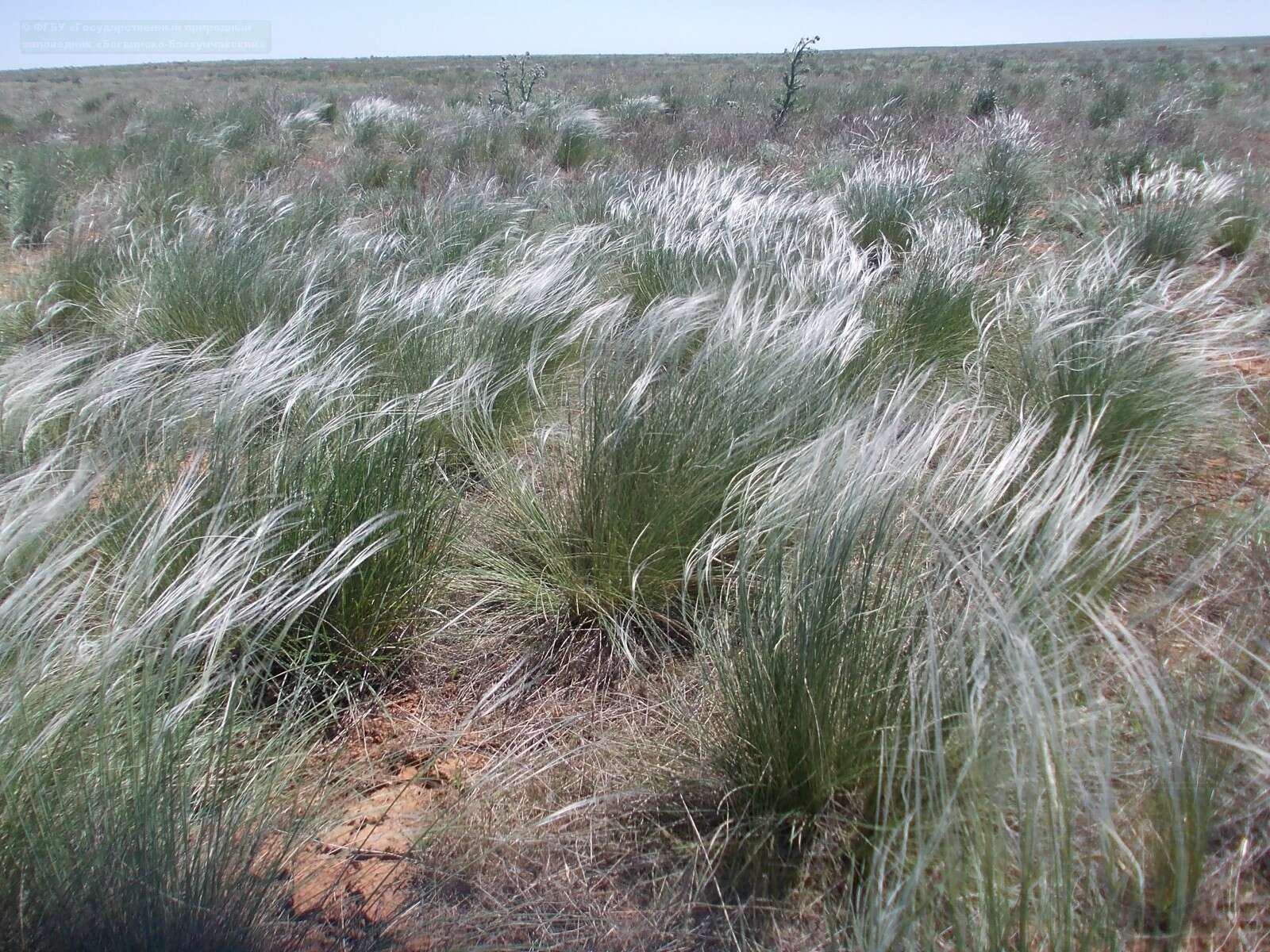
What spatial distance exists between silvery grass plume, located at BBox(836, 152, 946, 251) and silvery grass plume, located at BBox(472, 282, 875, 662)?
2.23 m

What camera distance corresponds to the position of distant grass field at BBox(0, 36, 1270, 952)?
37.6 inches

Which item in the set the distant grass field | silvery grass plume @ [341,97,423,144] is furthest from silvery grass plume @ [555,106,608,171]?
the distant grass field

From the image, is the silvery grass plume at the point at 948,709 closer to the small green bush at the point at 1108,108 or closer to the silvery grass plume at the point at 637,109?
the silvery grass plume at the point at 637,109

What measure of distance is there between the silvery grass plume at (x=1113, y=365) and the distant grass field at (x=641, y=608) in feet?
0.06

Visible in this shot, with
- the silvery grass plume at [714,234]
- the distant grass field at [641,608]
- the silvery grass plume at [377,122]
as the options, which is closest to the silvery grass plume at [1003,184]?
the silvery grass plume at [714,234]

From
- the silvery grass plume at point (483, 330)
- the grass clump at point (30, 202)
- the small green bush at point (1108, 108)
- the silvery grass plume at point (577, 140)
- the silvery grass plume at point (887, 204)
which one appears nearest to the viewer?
the silvery grass plume at point (483, 330)

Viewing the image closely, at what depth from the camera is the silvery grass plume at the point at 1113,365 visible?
2.06 m

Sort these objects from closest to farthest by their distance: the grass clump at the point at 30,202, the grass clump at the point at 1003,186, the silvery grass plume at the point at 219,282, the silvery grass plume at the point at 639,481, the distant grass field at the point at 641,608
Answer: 1. the distant grass field at the point at 641,608
2. the silvery grass plume at the point at 639,481
3. the silvery grass plume at the point at 219,282
4. the grass clump at the point at 1003,186
5. the grass clump at the point at 30,202

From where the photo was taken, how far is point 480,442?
7.67ft

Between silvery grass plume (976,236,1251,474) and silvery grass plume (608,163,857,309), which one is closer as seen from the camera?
silvery grass plume (976,236,1251,474)

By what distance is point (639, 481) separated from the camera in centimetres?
178

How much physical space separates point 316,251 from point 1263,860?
381 cm

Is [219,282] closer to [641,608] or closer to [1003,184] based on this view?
[641,608]

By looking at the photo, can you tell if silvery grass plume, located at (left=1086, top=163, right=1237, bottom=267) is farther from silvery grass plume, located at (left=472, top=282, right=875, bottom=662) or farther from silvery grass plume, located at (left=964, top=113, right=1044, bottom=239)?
silvery grass plume, located at (left=472, top=282, right=875, bottom=662)
